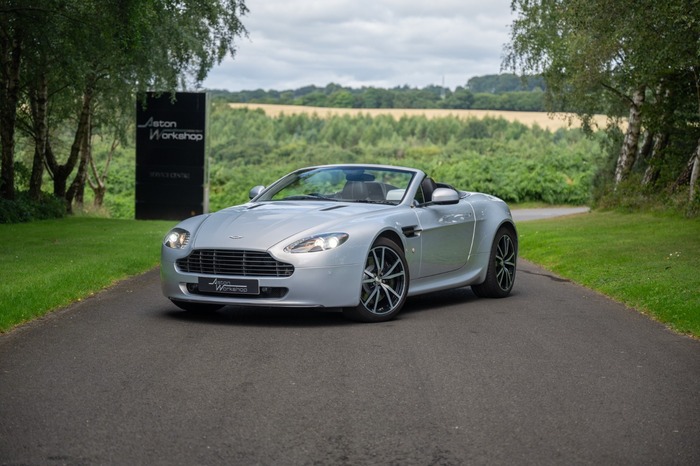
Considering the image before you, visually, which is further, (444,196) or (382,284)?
(444,196)

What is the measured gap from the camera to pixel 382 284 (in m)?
10.5

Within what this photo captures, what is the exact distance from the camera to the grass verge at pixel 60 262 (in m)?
11.4

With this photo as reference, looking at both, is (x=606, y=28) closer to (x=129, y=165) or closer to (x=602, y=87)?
(x=602, y=87)

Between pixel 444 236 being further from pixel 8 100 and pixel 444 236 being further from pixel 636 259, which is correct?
pixel 8 100

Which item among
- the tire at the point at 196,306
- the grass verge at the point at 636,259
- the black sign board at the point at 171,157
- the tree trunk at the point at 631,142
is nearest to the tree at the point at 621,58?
the tree trunk at the point at 631,142

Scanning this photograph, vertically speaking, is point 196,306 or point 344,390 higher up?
point 344,390

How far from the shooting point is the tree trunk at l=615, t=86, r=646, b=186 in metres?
37.0

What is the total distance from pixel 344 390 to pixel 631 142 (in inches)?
1260

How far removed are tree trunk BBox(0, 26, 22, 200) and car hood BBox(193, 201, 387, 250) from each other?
1974cm

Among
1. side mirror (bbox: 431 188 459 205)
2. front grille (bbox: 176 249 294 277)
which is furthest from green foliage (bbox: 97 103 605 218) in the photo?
front grille (bbox: 176 249 294 277)

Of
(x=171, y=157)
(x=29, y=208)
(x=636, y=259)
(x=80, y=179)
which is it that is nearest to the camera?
(x=636, y=259)

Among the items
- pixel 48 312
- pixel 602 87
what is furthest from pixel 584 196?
pixel 48 312

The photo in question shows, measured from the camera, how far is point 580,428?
241 inches

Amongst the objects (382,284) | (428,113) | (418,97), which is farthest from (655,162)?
(418,97)
